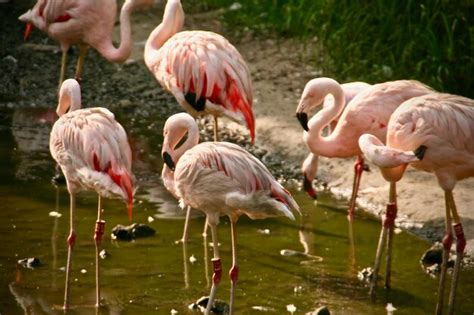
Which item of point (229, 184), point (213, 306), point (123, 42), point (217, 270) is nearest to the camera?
point (229, 184)

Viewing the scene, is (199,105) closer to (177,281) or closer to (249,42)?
(177,281)

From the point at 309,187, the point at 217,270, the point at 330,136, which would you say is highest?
the point at 330,136

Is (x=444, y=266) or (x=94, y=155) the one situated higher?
(x=94, y=155)

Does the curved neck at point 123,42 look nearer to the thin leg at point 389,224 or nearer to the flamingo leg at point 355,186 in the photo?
the flamingo leg at point 355,186

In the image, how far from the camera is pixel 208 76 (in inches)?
287

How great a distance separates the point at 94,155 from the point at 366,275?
70.2 inches

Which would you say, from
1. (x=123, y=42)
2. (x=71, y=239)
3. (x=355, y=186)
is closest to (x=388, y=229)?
(x=355, y=186)

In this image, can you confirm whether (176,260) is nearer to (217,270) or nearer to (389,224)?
(217,270)

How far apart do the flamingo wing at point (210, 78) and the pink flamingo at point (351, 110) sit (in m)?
0.50

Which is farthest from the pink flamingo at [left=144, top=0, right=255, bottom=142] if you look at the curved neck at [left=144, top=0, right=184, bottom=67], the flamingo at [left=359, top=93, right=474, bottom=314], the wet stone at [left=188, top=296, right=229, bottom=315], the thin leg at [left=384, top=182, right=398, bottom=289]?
the wet stone at [left=188, top=296, right=229, bottom=315]

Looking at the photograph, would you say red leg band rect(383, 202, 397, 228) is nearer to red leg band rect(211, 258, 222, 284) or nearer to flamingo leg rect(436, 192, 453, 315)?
flamingo leg rect(436, 192, 453, 315)

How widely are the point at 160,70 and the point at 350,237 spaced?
68.8 inches

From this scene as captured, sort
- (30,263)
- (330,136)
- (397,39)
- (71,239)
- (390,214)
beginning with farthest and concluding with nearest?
(397,39) < (330,136) < (30,263) < (390,214) < (71,239)

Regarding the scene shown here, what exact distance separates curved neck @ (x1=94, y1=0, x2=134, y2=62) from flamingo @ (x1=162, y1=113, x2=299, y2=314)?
120 inches
